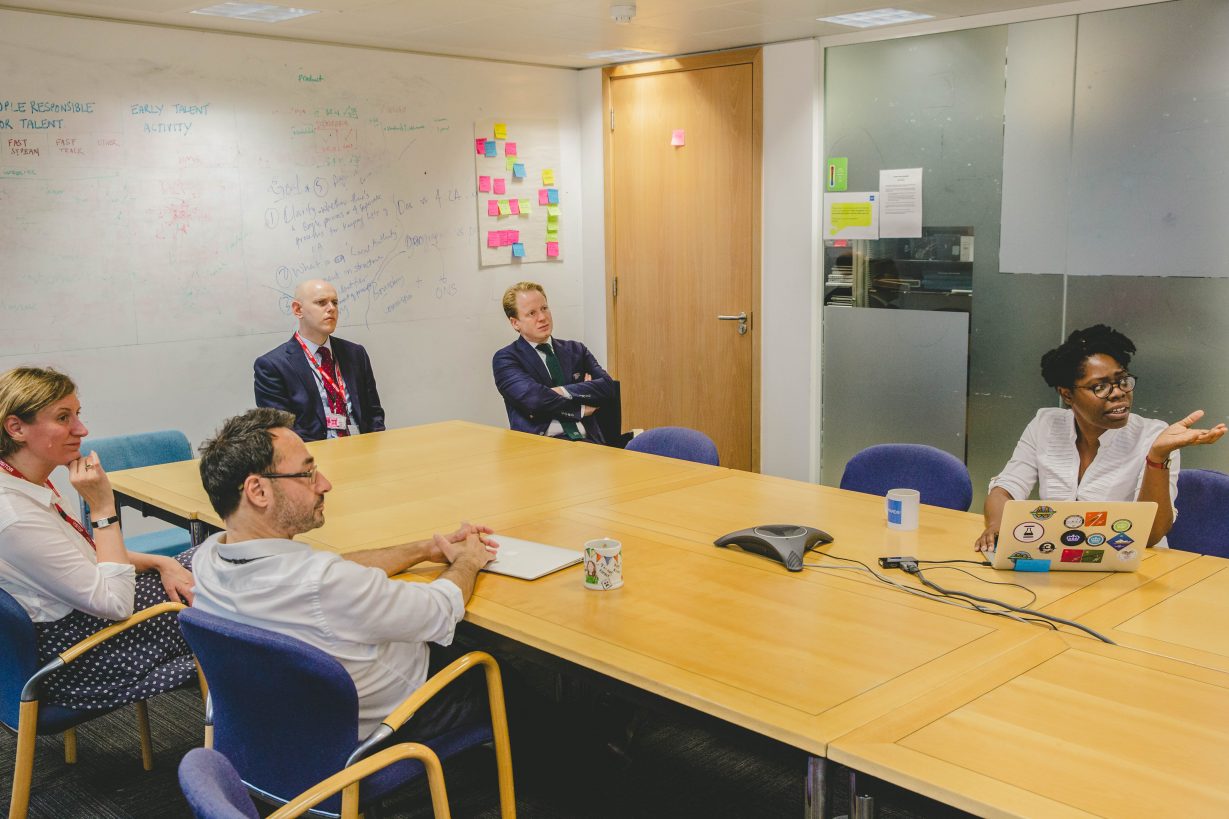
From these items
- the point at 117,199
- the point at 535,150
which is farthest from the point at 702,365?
the point at 117,199

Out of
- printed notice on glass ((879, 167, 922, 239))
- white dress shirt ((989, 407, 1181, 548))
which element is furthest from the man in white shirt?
printed notice on glass ((879, 167, 922, 239))

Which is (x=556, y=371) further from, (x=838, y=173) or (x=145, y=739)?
(x=145, y=739)

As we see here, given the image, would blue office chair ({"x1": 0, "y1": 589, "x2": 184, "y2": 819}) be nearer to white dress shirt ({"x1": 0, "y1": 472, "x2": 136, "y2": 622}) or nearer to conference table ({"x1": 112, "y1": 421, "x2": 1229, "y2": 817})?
white dress shirt ({"x1": 0, "y1": 472, "x2": 136, "y2": 622})

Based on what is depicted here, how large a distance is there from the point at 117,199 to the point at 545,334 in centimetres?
211

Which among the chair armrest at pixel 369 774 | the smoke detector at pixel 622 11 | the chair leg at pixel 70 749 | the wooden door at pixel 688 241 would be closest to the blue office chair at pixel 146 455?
the chair leg at pixel 70 749

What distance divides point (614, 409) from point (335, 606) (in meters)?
3.08

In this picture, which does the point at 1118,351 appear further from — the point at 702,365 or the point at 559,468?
the point at 702,365

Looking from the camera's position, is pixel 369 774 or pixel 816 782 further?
pixel 369 774

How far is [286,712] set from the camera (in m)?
2.18

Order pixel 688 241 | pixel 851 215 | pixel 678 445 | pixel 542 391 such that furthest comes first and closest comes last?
pixel 688 241 < pixel 851 215 < pixel 542 391 < pixel 678 445

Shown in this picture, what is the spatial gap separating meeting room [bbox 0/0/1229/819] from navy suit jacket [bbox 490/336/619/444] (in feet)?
0.07

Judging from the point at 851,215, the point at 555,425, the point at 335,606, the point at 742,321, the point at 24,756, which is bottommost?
the point at 24,756

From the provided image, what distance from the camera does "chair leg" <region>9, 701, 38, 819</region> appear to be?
104 inches

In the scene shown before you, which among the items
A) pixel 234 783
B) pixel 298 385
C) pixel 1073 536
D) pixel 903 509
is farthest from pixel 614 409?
pixel 234 783
